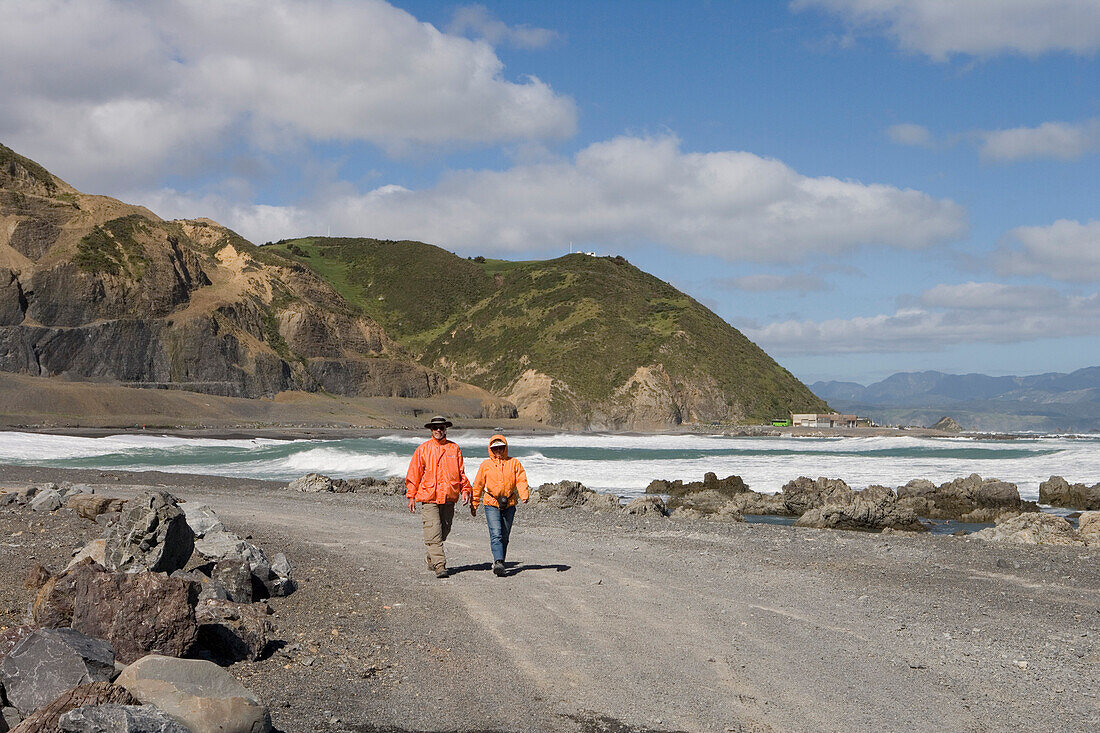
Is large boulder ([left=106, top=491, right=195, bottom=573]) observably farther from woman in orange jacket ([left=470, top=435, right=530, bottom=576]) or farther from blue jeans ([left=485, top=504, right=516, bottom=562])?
blue jeans ([left=485, top=504, right=516, bottom=562])

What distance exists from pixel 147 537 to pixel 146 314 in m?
78.8

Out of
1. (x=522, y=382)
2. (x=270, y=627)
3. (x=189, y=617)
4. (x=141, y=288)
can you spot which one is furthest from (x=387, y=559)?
(x=522, y=382)

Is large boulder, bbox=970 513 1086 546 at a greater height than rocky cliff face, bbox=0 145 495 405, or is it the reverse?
rocky cliff face, bbox=0 145 495 405

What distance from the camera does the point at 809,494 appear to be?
22188 millimetres

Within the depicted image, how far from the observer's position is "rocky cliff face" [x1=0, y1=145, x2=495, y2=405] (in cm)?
7300

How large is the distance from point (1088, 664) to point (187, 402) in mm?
73168

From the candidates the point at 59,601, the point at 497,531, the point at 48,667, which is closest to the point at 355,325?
the point at 497,531

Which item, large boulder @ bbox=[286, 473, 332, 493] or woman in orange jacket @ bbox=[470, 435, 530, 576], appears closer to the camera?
woman in orange jacket @ bbox=[470, 435, 530, 576]

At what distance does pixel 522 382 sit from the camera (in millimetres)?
108375

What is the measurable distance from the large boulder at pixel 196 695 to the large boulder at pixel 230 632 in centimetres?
111

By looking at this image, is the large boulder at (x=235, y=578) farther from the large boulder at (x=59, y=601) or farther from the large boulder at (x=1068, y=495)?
the large boulder at (x=1068, y=495)

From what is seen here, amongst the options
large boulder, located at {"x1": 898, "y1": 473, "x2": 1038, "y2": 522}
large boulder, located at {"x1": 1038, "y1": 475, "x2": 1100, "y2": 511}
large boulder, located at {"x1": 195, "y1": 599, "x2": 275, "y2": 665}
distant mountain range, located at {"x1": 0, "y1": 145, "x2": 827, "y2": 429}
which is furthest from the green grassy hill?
large boulder, located at {"x1": 195, "y1": 599, "x2": 275, "y2": 665}

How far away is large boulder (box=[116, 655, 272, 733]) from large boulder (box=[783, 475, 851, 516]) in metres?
17.7

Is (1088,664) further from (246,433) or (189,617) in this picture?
(246,433)
